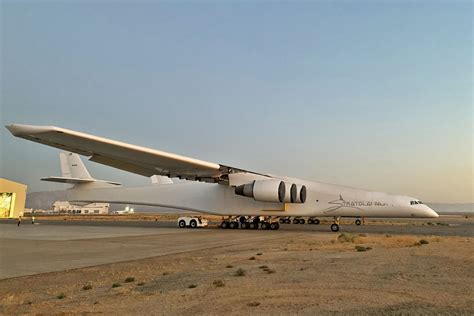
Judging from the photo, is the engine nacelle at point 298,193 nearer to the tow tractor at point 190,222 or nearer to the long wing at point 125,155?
the long wing at point 125,155

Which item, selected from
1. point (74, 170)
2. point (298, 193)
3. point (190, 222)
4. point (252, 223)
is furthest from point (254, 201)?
point (74, 170)

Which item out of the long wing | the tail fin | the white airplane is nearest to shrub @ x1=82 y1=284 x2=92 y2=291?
the long wing

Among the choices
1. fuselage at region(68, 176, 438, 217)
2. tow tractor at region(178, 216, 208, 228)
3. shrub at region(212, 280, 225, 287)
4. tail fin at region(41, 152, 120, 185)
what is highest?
tail fin at region(41, 152, 120, 185)

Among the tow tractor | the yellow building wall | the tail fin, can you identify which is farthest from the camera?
the yellow building wall

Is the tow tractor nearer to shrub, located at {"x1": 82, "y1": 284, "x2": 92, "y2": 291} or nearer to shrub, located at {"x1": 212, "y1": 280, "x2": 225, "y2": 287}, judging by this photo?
shrub, located at {"x1": 82, "y1": 284, "x2": 92, "y2": 291}

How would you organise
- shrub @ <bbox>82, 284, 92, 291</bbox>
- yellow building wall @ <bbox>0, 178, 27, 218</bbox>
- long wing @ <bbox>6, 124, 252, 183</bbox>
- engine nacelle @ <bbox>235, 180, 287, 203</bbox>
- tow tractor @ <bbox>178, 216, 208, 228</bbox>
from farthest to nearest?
yellow building wall @ <bbox>0, 178, 27, 218</bbox>, tow tractor @ <bbox>178, 216, 208, 228</bbox>, engine nacelle @ <bbox>235, 180, 287, 203</bbox>, long wing @ <bbox>6, 124, 252, 183</bbox>, shrub @ <bbox>82, 284, 92, 291</bbox>

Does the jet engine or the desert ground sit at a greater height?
the jet engine

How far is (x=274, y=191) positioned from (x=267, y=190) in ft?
1.49

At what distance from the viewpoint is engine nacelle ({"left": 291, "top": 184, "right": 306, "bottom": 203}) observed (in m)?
23.7

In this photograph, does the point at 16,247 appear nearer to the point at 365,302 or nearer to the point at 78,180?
the point at 365,302

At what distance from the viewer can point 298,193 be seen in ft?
79.3

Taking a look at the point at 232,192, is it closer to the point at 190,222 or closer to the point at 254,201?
the point at 254,201

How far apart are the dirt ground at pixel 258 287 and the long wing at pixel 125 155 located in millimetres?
12149

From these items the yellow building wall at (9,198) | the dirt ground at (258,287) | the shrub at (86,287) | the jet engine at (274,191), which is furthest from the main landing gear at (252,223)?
the yellow building wall at (9,198)
